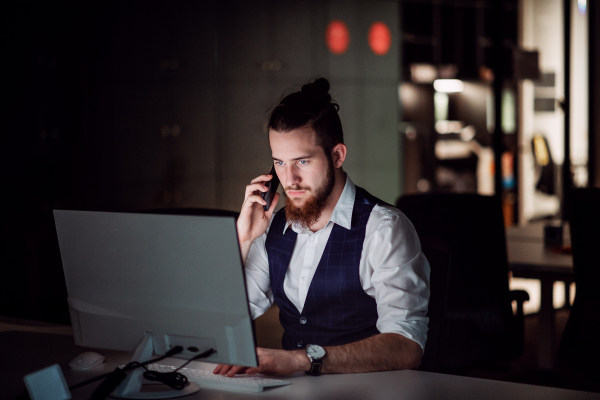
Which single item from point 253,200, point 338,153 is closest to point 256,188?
point 253,200

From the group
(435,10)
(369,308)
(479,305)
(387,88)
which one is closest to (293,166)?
(369,308)

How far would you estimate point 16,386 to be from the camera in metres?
1.49

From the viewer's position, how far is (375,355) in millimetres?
1558

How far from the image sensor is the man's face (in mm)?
1861

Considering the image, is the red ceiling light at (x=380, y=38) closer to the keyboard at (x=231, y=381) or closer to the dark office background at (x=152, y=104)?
the dark office background at (x=152, y=104)

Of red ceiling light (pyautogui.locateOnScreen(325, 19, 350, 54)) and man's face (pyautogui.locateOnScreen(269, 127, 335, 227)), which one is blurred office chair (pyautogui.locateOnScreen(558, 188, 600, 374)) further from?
red ceiling light (pyautogui.locateOnScreen(325, 19, 350, 54))

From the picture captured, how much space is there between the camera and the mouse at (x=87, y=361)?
1597 millimetres

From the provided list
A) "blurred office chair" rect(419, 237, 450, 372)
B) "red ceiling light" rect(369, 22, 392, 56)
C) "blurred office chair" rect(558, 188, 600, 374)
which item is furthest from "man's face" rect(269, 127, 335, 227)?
"red ceiling light" rect(369, 22, 392, 56)

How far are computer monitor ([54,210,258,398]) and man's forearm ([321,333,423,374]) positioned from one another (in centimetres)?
29

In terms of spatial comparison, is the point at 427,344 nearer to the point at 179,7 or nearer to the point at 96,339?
the point at 96,339

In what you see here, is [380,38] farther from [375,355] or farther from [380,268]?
[375,355]

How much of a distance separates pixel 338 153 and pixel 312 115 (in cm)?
14

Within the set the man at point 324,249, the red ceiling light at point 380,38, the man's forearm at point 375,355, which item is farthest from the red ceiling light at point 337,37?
the man's forearm at point 375,355

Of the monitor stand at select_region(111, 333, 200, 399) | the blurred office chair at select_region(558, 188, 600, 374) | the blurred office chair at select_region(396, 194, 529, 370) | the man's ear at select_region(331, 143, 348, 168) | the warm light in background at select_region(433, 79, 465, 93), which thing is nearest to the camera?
the monitor stand at select_region(111, 333, 200, 399)
